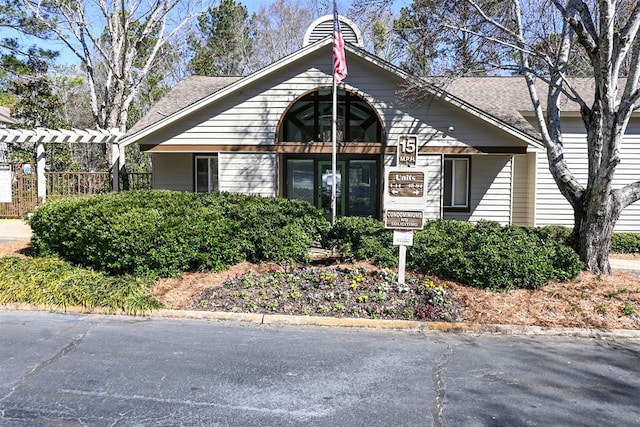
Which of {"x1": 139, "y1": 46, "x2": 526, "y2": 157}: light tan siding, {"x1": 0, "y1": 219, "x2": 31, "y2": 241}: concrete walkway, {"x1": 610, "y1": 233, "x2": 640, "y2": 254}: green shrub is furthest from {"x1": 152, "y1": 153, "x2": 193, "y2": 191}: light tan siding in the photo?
{"x1": 610, "y1": 233, "x2": 640, "y2": 254}: green shrub

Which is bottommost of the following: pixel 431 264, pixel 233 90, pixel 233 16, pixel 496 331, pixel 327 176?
pixel 496 331

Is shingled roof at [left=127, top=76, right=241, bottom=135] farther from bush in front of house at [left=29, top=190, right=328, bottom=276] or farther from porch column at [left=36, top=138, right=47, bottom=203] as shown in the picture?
bush in front of house at [left=29, top=190, right=328, bottom=276]

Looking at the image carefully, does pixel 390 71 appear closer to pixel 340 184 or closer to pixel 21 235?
pixel 340 184

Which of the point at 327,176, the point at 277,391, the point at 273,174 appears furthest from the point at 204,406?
the point at 327,176

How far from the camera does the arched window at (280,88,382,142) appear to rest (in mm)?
14523

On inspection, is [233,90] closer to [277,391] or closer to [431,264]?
[431,264]

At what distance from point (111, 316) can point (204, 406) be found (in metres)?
3.49

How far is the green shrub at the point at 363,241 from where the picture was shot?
927 cm

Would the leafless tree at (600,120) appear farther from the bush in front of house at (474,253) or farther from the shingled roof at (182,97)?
the shingled roof at (182,97)

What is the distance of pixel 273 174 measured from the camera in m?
14.1

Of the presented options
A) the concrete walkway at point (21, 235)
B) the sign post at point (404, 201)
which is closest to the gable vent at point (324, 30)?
the concrete walkway at point (21, 235)

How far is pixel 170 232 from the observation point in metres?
8.44

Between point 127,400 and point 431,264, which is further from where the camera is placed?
point 431,264

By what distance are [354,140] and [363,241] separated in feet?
19.3
